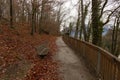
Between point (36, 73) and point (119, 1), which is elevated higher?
point (119, 1)

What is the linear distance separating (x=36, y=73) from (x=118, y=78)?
3514 mm

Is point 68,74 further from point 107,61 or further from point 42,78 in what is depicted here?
point 107,61

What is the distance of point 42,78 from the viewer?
6.52 metres

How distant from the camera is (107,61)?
5660mm

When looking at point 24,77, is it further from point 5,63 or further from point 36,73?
point 5,63

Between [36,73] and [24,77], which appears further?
[36,73]

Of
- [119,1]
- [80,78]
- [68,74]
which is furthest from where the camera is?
[119,1]

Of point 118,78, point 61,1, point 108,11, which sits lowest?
point 118,78

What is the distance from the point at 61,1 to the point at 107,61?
2066cm

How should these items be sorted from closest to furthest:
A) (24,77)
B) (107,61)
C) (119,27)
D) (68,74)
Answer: (107,61) < (24,77) < (68,74) < (119,27)

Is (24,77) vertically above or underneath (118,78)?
underneath

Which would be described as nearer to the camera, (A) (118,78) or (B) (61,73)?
(A) (118,78)

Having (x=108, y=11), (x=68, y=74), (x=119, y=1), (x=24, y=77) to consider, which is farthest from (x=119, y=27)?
(x=24, y=77)

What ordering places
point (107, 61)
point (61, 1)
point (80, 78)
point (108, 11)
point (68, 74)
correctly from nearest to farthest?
point (107, 61)
point (80, 78)
point (68, 74)
point (108, 11)
point (61, 1)
